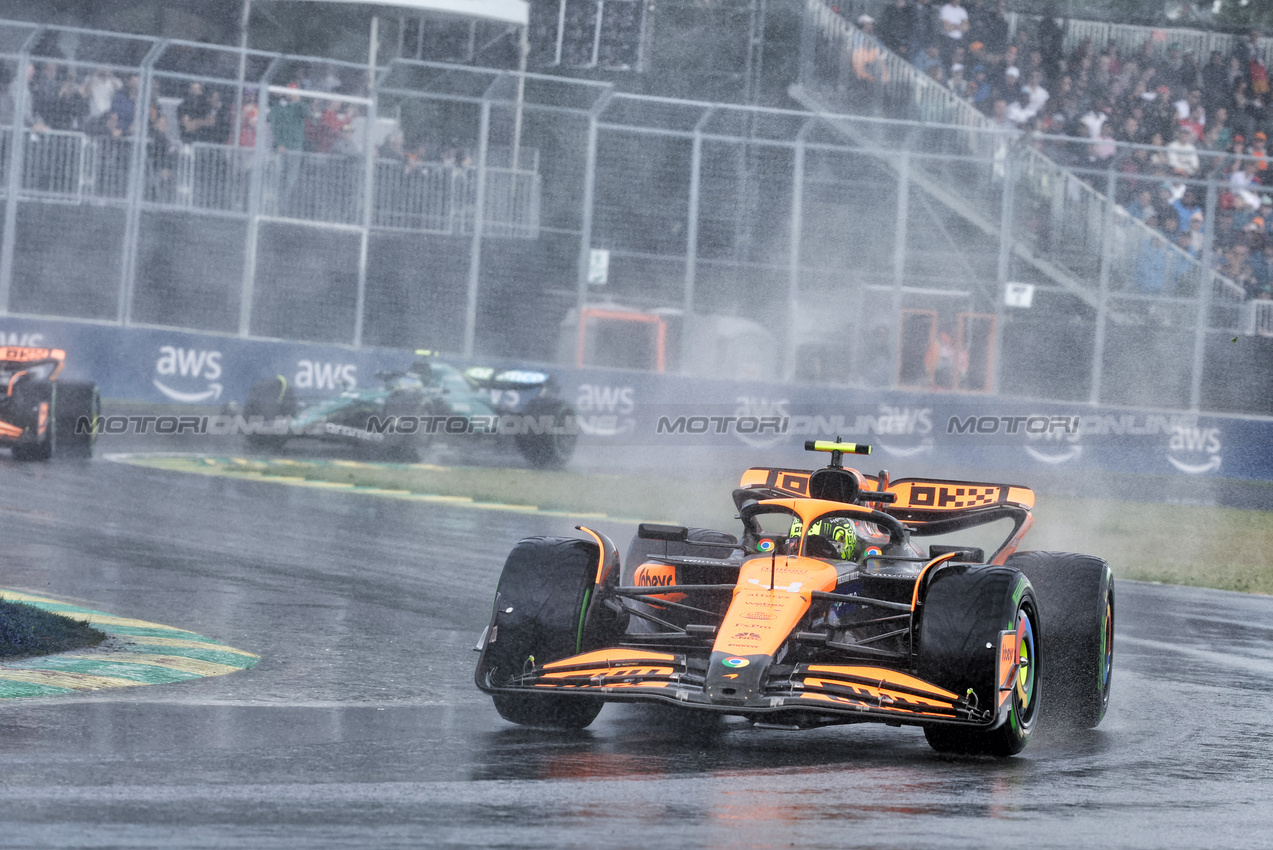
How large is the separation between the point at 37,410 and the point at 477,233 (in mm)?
5788

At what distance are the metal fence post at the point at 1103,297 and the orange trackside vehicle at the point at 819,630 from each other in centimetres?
1238

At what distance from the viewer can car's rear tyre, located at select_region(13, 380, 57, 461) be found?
14.8 m

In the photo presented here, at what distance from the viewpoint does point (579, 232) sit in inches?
764

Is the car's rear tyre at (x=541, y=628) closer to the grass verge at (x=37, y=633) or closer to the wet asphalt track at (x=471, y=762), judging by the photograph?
the wet asphalt track at (x=471, y=762)

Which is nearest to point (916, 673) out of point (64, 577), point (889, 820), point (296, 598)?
point (889, 820)

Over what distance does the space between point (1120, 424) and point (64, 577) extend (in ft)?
43.3

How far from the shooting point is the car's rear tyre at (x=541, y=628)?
6.12 meters

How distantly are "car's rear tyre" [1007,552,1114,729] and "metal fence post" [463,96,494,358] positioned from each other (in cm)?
1288

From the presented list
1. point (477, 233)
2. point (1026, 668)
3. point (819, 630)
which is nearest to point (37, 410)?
point (477, 233)

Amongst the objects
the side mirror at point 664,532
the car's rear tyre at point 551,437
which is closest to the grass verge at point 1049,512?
the car's rear tyre at point 551,437

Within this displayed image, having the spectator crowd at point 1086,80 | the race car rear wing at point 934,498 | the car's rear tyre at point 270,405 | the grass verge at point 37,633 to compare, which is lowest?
the grass verge at point 37,633

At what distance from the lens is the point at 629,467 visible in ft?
62.2

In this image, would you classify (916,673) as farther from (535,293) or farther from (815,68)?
(815,68)

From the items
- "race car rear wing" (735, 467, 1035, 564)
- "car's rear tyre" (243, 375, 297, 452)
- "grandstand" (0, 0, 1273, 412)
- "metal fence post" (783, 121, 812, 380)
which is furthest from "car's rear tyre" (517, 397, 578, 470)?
"race car rear wing" (735, 467, 1035, 564)
